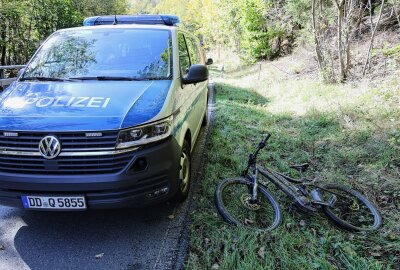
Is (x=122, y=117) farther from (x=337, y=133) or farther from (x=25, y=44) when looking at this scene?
(x=25, y=44)

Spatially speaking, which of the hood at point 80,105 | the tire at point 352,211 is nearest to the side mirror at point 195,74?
the hood at point 80,105

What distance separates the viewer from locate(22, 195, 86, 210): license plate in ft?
9.80

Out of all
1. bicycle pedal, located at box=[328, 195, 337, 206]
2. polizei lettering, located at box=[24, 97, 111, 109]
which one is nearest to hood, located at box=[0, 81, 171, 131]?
polizei lettering, located at box=[24, 97, 111, 109]

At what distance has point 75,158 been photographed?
9.62ft

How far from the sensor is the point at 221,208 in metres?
3.61

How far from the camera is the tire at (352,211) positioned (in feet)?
11.9

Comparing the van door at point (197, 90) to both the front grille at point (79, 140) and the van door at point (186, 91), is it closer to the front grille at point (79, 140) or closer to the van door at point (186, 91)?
the van door at point (186, 91)

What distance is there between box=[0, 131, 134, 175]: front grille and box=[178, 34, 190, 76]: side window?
5.28ft

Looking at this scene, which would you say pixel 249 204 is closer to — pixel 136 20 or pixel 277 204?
pixel 277 204

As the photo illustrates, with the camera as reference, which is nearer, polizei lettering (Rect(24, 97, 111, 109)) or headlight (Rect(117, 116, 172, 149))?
headlight (Rect(117, 116, 172, 149))

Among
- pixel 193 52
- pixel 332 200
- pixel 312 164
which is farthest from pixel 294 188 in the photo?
pixel 193 52

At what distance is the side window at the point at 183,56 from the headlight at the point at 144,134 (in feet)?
3.93

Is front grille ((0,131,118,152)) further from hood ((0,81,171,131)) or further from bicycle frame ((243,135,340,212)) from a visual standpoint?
bicycle frame ((243,135,340,212))

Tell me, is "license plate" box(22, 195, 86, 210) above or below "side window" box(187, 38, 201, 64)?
below
